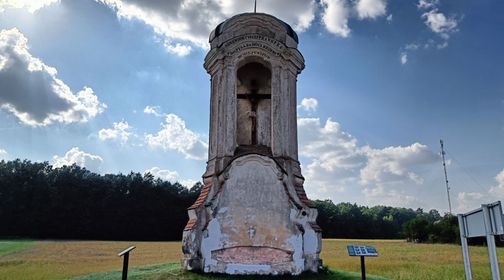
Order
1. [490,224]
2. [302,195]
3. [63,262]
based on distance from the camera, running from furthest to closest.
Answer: [63,262]
[302,195]
[490,224]

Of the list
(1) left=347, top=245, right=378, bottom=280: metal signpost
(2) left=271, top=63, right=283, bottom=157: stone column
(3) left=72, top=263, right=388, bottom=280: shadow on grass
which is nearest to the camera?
(1) left=347, top=245, right=378, bottom=280: metal signpost

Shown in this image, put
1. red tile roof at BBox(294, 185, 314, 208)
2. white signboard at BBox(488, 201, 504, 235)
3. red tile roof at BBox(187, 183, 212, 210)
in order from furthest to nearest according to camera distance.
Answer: red tile roof at BBox(294, 185, 314, 208) < red tile roof at BBox(187, 183, 212, 210) < white signboard at BBox(488, 201, 504, 235)

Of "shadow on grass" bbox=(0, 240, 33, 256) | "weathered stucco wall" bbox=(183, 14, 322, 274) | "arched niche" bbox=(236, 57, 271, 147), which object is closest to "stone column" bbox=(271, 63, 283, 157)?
"weathered stucco wall" bbox=(183, 14, 322, 274)

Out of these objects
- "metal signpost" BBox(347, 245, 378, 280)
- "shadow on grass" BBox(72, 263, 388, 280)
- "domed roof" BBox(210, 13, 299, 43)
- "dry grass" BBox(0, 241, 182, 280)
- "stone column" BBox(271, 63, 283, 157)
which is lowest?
"dry grass" BBox(0, 241, 182, 280)

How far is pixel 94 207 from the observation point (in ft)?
168

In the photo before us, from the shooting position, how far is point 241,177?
35.3ft

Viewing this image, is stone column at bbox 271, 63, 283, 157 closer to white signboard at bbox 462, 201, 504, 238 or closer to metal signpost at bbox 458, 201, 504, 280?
white signboard at bbox 462, 201, 504, 238

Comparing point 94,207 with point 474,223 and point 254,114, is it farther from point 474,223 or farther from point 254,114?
point 474,223

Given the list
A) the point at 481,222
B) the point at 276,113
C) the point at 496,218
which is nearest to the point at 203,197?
the point at 276,113

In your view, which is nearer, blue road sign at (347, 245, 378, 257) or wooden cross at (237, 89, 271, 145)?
blue road sign at (347, 245, 378, 257)

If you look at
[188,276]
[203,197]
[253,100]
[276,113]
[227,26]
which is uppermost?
[227,26]

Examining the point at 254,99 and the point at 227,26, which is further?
the point at 254,99

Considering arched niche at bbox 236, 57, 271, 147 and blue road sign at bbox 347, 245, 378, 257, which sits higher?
arched niche at bbox 236, 57, 271, 147

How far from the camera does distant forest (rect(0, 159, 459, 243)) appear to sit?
4716 cm
